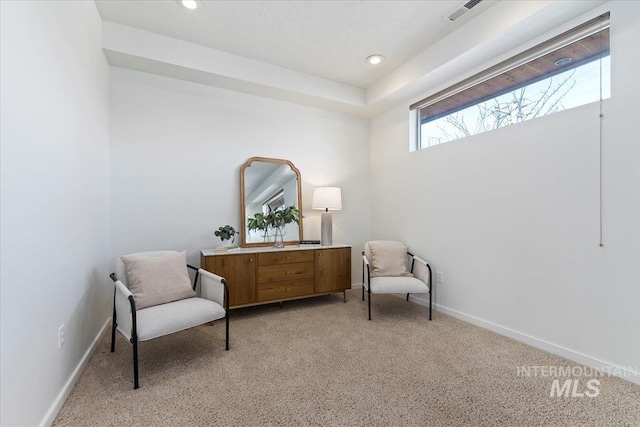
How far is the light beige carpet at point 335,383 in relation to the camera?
1610 millimetres

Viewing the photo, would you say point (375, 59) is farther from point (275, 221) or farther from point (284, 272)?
point (284, 272)

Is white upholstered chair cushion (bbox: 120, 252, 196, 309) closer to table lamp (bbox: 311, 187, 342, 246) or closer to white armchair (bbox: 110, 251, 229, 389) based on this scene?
white armchair (bbox: 110, 251, 229, 389)

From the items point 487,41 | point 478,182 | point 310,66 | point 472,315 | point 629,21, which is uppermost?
point 310,66

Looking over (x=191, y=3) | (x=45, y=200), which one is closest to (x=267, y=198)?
(x=191, y=3)

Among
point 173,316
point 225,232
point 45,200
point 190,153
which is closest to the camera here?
point 45,200

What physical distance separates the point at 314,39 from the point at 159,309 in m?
2.89

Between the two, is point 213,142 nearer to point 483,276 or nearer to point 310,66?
point 310,66

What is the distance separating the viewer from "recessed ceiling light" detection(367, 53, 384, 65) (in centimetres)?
329

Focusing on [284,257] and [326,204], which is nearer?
[284,257]

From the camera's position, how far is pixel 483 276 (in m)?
2.91

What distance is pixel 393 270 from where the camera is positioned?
11.1ft

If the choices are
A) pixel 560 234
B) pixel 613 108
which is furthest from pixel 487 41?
pixel 560 234

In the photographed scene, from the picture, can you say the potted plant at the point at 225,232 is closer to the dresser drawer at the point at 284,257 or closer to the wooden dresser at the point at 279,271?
the wooden dresser at the point at 279,271

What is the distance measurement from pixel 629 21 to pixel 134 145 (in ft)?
14.1
